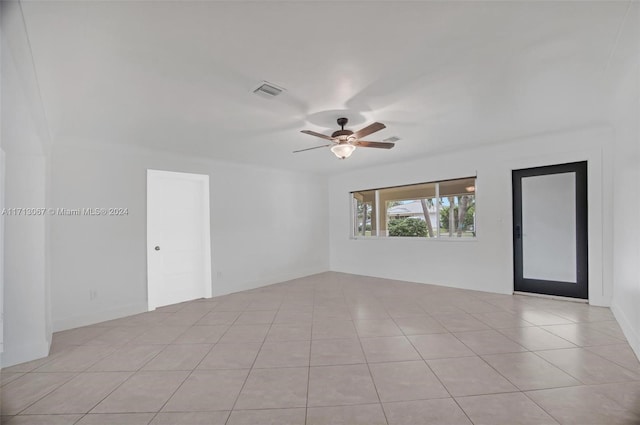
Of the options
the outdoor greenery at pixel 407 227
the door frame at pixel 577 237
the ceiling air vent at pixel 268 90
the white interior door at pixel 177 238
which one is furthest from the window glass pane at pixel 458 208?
the white interior door at pixel 177 238

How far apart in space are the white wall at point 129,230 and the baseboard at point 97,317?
1 cm

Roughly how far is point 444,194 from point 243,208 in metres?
3.88

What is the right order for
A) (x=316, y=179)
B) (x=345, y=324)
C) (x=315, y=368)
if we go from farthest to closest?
(x=316, y=179), (x=345, y=324), (x=315, y=368)

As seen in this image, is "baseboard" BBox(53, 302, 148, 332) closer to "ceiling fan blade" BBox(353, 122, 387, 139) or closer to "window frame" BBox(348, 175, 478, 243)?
"ceiling fan blade" BBox(353, 122, 387, 139)

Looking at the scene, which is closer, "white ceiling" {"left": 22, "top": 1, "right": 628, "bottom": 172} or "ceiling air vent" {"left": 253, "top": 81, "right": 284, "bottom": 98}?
"white ceiling" {"left": 22, "top": 1, "right": 628, "bottom": 172}

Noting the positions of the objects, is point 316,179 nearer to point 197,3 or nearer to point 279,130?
point 279,130

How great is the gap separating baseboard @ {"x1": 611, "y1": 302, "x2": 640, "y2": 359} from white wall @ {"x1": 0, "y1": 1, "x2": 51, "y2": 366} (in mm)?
5467

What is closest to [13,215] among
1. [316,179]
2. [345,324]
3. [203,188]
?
[203,188]

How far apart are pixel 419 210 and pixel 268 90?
4392 mm

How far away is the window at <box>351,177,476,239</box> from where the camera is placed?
5.30 m

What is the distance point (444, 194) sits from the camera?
18.2ft

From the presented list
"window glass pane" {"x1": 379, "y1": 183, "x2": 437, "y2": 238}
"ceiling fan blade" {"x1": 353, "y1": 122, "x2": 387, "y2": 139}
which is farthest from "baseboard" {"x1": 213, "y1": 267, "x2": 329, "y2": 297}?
"ceiling fan blade" {"x1": 353, "y1": 122, "x2": 387, "y2": 139}

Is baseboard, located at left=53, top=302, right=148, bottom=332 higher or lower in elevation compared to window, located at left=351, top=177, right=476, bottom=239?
lower

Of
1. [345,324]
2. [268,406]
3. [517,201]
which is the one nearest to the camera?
[268,406]
